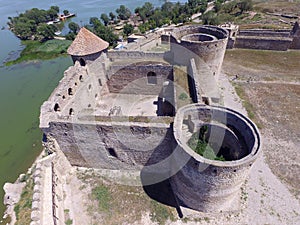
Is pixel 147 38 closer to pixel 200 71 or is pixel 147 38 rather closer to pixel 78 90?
pixel 200 71

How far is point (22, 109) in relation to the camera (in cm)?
2386

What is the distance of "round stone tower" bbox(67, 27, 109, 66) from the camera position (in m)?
18.2

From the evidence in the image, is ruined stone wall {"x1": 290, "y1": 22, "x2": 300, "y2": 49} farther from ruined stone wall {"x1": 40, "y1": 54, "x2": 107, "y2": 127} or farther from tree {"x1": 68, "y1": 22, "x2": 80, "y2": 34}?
tree {"x1": 68, "y1": 22, "x2": 80, "y2": 34}

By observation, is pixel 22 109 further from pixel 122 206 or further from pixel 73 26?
pixel 73 26

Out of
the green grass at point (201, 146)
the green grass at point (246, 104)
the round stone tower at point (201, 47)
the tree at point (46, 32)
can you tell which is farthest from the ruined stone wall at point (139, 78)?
the tree at point (46, 32)

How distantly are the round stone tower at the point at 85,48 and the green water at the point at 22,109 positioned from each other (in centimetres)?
892

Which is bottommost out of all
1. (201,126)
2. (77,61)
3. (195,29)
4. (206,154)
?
(206,154)

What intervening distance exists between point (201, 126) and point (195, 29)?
1291 cm

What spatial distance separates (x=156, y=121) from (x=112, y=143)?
3.39 metres

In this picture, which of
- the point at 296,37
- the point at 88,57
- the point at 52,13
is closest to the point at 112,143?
the point at 88,57

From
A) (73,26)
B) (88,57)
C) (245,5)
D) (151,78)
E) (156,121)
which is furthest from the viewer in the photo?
(245,5)

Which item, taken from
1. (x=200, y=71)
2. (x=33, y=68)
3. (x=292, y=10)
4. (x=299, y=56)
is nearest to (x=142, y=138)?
(x=200, y=71)

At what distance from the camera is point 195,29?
68.6 ft

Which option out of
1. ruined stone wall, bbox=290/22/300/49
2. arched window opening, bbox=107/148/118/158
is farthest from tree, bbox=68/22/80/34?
ruined stone wall, bbox=290/22/300/49
